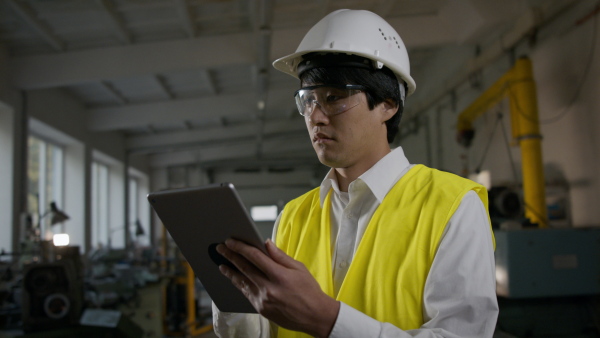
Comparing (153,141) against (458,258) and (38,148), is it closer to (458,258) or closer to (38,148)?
(38,148)

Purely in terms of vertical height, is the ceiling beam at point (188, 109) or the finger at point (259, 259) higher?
the ceiling beam at point (188, 109)

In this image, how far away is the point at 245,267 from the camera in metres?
0.81

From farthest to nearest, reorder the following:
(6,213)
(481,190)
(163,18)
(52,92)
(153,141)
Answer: (153,141)
(52,92)
(6,213)
(163,18)
(481,190)

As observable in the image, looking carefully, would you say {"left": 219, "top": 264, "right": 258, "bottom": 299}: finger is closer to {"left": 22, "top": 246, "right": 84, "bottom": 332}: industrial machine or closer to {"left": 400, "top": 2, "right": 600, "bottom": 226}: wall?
{"left": 22, "top": 246, "right": 84, "bottom": 332}: industrial machine

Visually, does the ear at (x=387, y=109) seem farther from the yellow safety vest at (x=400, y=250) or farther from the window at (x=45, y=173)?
the window at (x=45, y=173)

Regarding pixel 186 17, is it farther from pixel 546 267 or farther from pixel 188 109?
pixel 546 267

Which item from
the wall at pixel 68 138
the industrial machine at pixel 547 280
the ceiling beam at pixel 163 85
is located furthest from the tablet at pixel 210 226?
the ceiling beam at pixel 163 85

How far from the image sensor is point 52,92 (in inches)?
267

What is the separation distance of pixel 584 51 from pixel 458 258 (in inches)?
137

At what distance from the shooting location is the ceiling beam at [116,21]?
4.55 metres

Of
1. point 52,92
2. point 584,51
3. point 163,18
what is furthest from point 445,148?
point 52,92

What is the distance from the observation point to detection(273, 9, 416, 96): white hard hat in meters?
1.12

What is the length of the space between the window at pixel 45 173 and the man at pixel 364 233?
267 inches

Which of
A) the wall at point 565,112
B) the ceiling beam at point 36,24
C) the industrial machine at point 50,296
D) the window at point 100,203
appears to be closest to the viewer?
the industrial machine at point 50,296
